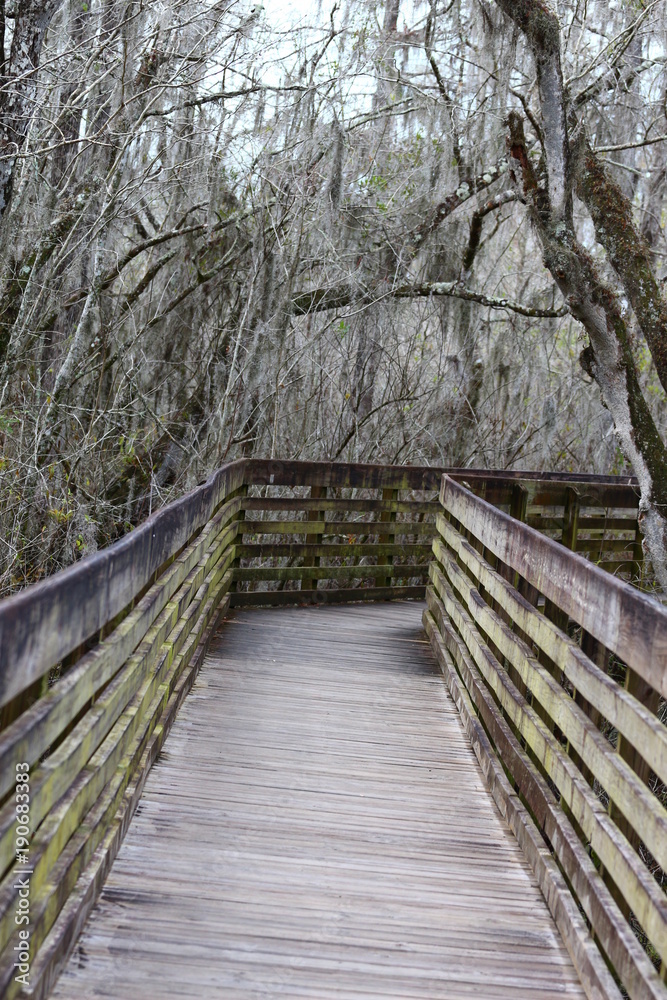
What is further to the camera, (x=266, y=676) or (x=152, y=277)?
(x=152, y=277)

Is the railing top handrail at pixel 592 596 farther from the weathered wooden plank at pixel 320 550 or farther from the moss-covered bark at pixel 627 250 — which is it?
the moss-covered bark at pixel 627 250

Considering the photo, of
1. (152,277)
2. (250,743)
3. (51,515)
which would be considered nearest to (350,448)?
(152,277)

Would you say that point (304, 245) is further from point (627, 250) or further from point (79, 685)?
point (79, 685)

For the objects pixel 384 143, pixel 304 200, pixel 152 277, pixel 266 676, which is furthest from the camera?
pixel 384 143

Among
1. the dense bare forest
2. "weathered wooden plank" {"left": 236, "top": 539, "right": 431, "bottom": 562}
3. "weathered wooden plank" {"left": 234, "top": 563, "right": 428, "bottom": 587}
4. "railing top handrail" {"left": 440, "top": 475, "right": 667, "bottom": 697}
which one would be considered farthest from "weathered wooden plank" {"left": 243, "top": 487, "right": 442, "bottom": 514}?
"railing top handrail" {"left": 440, "top": 475, "right": 667, "bottom": 697}

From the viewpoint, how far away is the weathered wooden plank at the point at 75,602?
1.92 m

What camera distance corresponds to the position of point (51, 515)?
7.84 metres

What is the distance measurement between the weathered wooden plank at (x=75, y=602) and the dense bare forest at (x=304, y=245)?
4145 millimetres

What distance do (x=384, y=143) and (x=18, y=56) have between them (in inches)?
181

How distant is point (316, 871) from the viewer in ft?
10.5

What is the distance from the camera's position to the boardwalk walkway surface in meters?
2.57

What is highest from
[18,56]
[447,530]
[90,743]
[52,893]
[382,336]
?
[18,56]

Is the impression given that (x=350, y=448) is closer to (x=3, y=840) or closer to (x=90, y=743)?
(x=90, y=743)

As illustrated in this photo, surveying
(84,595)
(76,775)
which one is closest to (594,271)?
(84,595)
